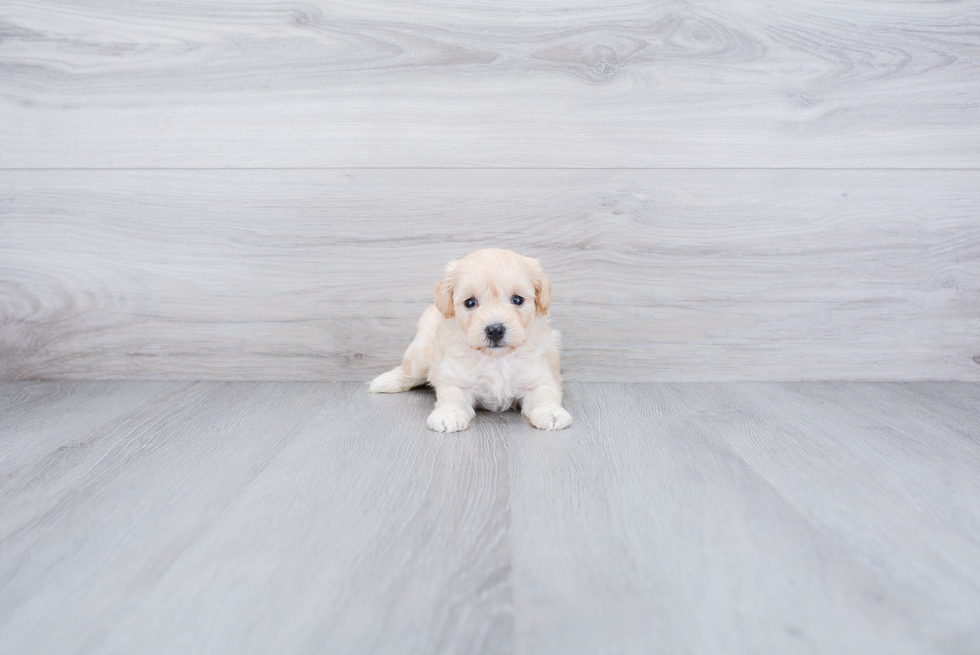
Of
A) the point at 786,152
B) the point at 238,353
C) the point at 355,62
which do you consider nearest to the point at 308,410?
the point at 238,353

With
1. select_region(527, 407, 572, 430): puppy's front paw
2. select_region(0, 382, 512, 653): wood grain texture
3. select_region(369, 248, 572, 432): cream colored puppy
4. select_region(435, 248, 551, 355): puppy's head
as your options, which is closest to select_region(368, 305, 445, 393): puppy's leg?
select_region(369, 248, 572, 432): cream colored puppy

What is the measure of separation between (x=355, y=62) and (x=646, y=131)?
0.88 meters

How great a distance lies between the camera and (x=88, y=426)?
137cm

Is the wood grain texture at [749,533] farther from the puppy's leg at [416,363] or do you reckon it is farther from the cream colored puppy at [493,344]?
the puppy's leg at [416,363]

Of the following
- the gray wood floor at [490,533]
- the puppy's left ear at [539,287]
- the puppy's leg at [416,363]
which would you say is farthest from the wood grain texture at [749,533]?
the puppy's leg at [416,363]

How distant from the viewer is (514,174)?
1.73 m

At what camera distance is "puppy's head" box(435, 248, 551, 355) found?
139cm

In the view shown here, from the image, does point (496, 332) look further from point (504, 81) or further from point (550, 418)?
point (504, 81)

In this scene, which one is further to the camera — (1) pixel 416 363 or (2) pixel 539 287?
(1) pixel 416 363

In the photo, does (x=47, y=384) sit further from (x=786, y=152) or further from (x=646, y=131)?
(x=786, y=152)

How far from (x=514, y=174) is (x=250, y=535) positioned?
123 centimetres

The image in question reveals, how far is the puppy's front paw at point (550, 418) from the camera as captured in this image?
4.49 feet

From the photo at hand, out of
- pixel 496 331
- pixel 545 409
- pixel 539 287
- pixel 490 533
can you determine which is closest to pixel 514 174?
pixel 539 287

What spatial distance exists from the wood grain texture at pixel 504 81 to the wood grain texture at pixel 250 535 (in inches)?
33.9
